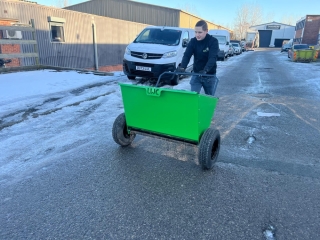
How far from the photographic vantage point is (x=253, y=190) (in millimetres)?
2893

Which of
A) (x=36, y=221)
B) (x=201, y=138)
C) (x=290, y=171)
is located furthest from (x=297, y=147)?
(x=36, y=221)

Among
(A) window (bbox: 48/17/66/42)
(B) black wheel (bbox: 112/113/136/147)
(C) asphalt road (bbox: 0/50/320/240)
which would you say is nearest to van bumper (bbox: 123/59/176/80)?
(C) asphalt road (bbox: 0/50/320/240)

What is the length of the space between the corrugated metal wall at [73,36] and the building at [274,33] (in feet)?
240

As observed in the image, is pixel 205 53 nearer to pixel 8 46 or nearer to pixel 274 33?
pixel 8 46

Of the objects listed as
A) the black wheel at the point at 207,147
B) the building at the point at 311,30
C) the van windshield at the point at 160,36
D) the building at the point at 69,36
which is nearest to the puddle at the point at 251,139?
the black wheel at the point at 207,147

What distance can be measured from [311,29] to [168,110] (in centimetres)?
5520

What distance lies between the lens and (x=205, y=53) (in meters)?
4.34

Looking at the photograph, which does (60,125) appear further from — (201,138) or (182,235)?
(182,235)

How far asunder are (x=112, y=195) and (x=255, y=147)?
251 centimetres

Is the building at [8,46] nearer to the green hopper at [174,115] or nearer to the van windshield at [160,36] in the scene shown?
the van windshield at [160,36]

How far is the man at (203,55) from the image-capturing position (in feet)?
13.5

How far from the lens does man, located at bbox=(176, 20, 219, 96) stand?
4109mm

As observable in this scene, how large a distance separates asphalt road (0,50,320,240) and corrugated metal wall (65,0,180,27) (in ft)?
101

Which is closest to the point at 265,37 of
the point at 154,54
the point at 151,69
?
the point at 154,54
